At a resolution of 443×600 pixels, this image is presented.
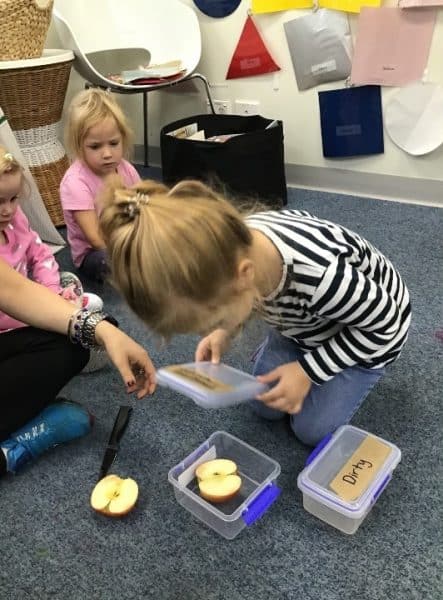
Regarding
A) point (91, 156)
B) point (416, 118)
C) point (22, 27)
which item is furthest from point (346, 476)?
point (22, 27)

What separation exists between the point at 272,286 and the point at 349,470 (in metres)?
0.33

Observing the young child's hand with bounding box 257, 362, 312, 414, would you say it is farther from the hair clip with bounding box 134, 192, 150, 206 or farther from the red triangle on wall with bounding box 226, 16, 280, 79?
the red triangle on wall with bounding box 226, 16, 280, 79

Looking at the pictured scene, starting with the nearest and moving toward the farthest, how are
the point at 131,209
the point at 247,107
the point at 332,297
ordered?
the point at 131,209, the point at 332,297, the point at 247,107

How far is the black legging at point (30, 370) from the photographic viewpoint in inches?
Result: 36.8

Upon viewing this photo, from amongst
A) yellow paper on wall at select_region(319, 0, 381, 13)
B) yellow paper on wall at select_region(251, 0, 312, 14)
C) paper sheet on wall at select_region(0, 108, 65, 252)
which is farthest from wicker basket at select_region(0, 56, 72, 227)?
yellow paper on wall at select_region(319, 0, 381, 13)

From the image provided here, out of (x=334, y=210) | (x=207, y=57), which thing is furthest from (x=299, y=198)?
(x=207, y=57)

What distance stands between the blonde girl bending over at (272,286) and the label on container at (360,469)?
7 cm

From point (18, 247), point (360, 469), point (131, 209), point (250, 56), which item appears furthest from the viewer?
point (250, 56)

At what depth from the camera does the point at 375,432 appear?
993 mm

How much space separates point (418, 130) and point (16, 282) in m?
1.41

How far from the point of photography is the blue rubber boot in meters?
0.95

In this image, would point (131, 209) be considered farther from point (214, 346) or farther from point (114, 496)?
point (114, 496)

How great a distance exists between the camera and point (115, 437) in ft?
3.22

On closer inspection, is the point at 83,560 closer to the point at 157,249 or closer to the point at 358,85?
the point at 157,249
